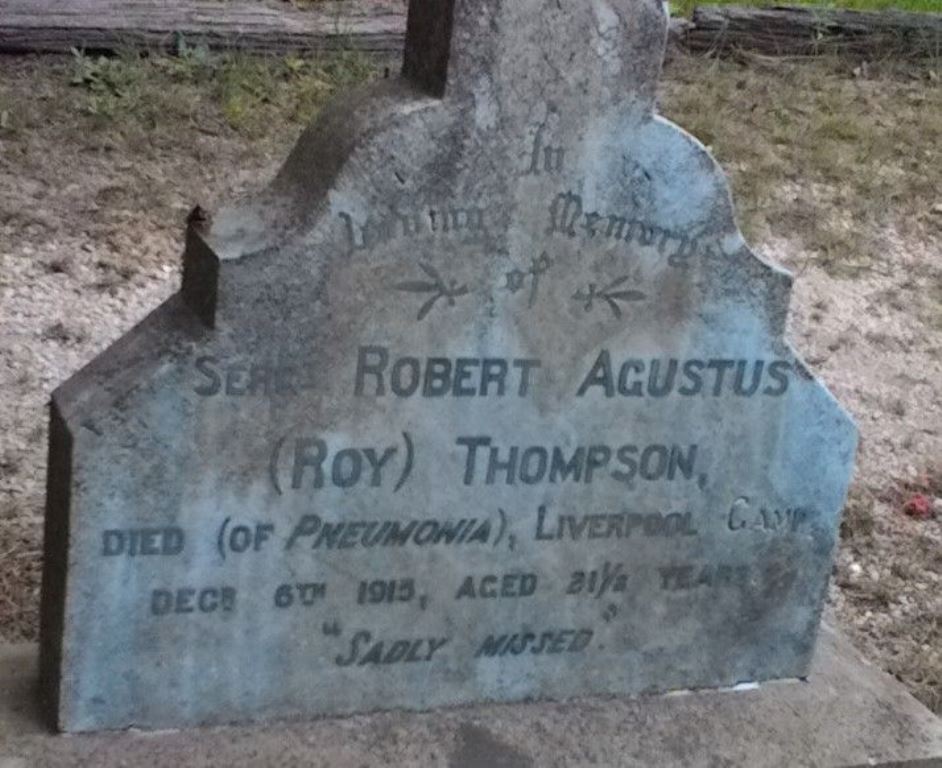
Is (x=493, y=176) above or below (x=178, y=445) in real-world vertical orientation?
above

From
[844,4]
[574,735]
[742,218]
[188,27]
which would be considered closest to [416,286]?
[574,735]

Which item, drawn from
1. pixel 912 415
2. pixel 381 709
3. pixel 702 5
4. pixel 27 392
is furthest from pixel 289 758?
pixel 702 5

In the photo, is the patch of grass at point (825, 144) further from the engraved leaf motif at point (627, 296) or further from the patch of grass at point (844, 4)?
the engraved leaf motif at point (627, 296)

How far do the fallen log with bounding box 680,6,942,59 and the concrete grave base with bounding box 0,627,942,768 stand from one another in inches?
188

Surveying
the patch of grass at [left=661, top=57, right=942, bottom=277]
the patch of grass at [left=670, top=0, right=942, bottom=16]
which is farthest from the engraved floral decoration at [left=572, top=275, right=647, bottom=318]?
the patch of grass at [left=670, top=0, right=942, bottom=16]

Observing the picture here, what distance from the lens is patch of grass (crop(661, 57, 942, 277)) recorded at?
6477 mm

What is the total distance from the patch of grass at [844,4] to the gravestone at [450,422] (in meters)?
5.12

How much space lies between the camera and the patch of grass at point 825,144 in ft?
21.2

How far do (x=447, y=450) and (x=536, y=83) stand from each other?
595 millimetres

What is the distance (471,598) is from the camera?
2977 millimetres

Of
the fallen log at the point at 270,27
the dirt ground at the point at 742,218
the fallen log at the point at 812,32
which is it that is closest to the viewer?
the dirt ground at the point at 742,218

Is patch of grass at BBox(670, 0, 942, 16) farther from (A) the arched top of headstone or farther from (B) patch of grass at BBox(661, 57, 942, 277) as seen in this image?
(A) the arched top of headstone

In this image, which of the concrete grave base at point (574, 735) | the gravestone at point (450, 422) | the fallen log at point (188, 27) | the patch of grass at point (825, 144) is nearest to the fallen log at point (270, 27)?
the fallen log at point (188, 27)

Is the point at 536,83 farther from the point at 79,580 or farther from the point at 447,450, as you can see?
the point at 79,580
